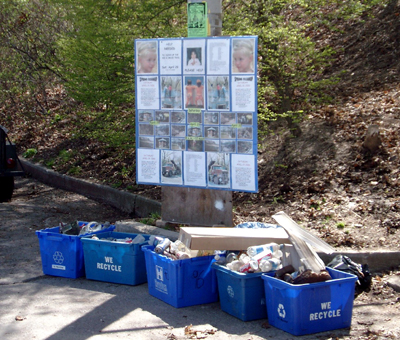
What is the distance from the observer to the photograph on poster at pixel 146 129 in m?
7.11

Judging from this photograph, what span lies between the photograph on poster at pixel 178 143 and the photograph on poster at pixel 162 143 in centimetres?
8

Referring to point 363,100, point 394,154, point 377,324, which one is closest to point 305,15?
point 363,100

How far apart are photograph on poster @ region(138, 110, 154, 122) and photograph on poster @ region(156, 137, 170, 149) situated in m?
0.28

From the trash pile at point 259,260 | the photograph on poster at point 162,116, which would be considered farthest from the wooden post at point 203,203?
the trash pile at point 259,260

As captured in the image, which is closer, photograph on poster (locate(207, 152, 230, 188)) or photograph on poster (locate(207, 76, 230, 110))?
photograph on poster (locate(207, 76, 230, 110))

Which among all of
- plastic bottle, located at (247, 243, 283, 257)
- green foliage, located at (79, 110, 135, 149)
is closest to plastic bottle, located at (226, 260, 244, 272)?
plastic bottle, located at (247, 243, 283, 257)

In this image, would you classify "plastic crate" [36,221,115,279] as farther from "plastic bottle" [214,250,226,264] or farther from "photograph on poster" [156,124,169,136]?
"plastic bottle" [214,250,226,264]

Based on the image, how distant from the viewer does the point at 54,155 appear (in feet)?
50.8

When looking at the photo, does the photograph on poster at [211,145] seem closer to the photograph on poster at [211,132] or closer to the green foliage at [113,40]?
the photograph on poster at [211,132]

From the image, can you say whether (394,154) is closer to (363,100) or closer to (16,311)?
(363,100)

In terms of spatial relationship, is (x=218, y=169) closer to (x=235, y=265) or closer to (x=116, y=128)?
(x=235, y=265)

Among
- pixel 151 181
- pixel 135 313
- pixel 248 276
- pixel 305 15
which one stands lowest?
pixel 135 313

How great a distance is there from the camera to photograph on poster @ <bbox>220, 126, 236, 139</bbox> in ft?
21.5

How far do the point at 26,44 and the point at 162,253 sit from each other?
13.8 metres
